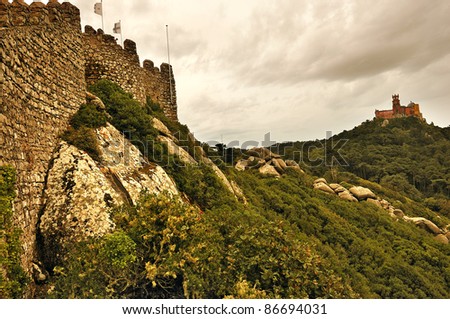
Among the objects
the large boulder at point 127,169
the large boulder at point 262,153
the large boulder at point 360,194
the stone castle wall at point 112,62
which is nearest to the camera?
the large boulder at point 127,169

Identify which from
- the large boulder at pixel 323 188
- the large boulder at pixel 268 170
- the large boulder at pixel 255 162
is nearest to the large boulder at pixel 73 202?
the large boulder at pixel 268 170

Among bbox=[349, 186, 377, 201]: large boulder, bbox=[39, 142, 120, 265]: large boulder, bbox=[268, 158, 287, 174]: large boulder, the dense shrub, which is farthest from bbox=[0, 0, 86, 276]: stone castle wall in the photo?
bbox=[349, 186, 377, 201]: large boulder

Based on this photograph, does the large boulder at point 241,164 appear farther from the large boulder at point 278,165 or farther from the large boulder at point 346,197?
the large boulder at point 346,197

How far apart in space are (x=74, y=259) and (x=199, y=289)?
8.11 feet

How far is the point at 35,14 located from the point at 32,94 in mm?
2409

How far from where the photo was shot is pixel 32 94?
726 cm

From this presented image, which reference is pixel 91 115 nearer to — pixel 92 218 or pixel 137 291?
pixel 92 218

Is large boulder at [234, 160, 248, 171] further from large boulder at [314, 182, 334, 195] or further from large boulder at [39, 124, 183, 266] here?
large boulder at [39, 124, 183, 266]

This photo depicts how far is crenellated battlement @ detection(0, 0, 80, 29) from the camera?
652 cm

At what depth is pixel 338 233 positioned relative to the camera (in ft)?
69.2

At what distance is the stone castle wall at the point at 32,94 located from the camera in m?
6.05

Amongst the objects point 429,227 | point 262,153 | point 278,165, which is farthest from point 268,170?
point 429,227

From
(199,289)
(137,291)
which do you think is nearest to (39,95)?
(137,291)

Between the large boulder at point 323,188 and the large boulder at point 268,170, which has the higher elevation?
the large boulder at point 268,170
